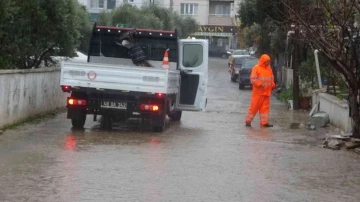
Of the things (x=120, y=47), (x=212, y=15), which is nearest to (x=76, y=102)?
(x=120, y=47)

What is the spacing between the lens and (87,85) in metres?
16.6

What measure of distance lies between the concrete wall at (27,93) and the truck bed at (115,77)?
1.12 metres

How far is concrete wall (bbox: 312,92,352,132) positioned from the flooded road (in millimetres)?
636

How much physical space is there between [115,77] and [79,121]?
1.41 m

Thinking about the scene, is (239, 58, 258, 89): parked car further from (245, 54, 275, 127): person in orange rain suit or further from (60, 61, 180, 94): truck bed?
(60, 61, 180, 94): truck bed

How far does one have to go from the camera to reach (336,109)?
64.1 ft

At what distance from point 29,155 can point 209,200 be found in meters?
4.30

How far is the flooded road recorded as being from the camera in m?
10.2

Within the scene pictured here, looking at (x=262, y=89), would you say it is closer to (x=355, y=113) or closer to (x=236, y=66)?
(x=355, y=113)

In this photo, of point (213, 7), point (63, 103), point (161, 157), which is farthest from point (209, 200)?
point (213, 7)

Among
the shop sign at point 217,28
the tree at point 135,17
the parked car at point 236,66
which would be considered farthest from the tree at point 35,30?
the shop sign at point 217,28

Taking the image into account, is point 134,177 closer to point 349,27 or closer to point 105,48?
point 349,27

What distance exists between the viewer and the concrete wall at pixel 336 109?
58.7 ft

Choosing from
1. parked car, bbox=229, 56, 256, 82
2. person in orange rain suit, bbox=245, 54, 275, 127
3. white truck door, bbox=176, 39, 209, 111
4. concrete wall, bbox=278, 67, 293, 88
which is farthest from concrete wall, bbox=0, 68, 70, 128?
parked car, bbox=229, 56, 256, 82
